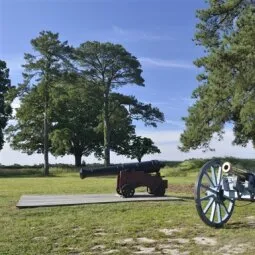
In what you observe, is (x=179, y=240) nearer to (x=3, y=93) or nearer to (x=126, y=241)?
(x=126, y=241)

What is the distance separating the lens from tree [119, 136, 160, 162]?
187 feet

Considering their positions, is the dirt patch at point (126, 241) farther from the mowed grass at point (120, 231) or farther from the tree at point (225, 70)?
the tree at point (225, 70)

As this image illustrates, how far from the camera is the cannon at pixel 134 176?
46.6ft

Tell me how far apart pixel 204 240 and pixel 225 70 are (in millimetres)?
14637

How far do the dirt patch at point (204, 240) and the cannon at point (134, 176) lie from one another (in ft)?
20.1

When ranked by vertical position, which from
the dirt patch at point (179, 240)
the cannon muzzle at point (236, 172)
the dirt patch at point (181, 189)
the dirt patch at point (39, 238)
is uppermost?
the cannon muzzle at point (236, 172)

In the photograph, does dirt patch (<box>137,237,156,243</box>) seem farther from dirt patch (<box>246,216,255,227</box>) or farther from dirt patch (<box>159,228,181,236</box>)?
dirt patch (<box>246,216,255,227</box>)

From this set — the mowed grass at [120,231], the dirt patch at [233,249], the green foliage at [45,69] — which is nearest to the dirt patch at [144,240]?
the mowed grass at [120,231]

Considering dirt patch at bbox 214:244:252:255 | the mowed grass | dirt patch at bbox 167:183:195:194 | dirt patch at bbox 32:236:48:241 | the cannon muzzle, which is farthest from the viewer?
dirt patch at bbox 167:183:195:194

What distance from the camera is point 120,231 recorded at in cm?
883

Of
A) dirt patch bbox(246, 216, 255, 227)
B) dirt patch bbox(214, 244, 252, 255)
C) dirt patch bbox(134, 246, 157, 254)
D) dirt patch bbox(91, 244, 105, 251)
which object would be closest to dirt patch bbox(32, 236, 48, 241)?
dirt patch bbox(91, 244, 105, 251)

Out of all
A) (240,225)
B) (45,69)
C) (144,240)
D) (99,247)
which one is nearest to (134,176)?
(240,225)

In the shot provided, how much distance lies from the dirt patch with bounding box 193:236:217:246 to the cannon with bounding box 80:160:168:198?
6114 mm

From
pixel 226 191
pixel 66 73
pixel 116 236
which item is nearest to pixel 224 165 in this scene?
pixel 226 191
